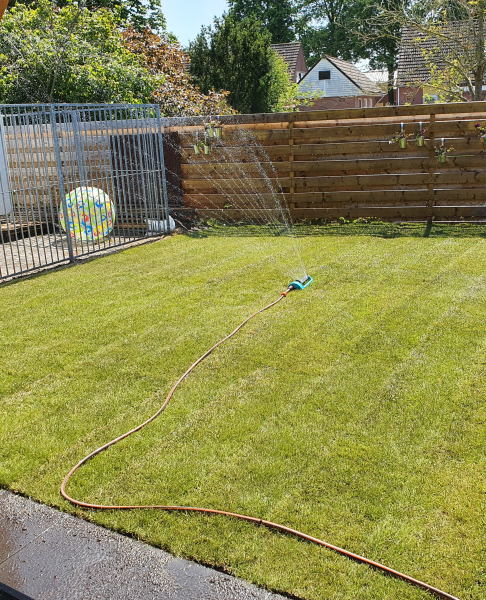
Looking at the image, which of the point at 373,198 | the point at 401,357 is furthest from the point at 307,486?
the point at 373,198

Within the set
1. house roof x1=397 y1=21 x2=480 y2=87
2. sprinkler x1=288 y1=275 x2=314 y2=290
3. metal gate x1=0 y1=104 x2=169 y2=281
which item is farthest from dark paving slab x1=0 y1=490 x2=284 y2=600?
house roof x1=397 y1=21 x2=480 y2=87

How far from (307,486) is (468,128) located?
8.37 meters

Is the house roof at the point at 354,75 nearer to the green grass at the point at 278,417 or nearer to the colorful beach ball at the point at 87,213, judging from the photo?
the colorful beach ball at the point at 87,213

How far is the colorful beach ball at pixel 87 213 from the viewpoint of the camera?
30.5ft

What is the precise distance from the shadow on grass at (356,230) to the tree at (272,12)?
47.2 m

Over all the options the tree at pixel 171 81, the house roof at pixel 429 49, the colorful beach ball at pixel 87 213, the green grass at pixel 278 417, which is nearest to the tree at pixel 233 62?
the tree at pixel 171 81

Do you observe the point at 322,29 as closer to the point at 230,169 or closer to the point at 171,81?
the point at 171,81

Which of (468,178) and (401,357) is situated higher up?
(468,178)

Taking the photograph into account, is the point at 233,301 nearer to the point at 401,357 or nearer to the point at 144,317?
the point at 144,317

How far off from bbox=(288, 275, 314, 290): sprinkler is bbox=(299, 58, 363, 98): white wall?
41429 mm

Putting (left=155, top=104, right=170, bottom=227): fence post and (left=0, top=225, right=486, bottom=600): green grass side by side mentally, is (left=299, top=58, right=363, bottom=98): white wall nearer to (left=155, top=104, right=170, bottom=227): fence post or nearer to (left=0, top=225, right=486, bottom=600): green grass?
(left=155, top=104, right=170, bottom=227): fence post

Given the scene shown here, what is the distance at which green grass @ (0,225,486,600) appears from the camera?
8.89 feet

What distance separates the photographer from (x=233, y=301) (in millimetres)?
6367

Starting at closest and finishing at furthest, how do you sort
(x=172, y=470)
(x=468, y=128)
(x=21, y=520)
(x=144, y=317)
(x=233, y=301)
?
(x=21, y=520)
(x=172, y=470)
(x=144, y=317)
(x=233, y=301)
(x=468, y=128)
